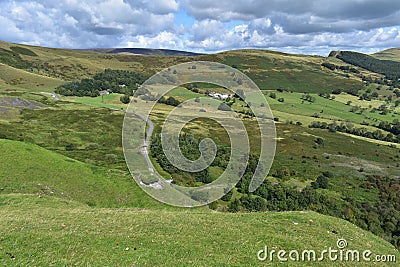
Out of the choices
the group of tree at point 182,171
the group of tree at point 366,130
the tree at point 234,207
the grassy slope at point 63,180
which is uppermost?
the grassy slope at point 63,180

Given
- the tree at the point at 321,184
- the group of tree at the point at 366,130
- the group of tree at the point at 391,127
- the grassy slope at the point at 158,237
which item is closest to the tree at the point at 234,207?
the grassy slope at the point at 158,237

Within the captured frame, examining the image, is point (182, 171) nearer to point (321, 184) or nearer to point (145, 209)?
point (145, 209)

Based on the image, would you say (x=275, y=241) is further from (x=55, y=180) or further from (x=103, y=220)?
(x=55, y=180)

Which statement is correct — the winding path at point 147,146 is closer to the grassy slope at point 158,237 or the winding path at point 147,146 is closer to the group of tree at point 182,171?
the group of tree at point 182,171

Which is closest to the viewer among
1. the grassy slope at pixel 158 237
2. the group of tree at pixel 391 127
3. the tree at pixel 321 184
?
the grassy slope at pixel 158 237

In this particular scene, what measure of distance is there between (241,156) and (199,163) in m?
33.6

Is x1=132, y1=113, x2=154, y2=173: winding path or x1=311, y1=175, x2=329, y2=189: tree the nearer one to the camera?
x1=132, y1=113, x2=154, y2=173: winding path

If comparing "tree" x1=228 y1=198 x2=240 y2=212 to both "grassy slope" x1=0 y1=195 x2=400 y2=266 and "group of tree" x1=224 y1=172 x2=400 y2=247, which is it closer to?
"group of tree" x1=224 y1=172 x2=400 y2=247

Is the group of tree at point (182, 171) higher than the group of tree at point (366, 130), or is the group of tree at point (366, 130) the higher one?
the group of tree at point (182, 171)

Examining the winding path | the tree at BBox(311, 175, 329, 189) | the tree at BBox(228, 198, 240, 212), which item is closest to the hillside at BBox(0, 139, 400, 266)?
the winding path

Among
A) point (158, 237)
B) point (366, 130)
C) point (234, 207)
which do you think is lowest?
point (366, 130)

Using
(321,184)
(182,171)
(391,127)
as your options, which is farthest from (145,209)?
(391,127)

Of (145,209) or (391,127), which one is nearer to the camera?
(145,209)

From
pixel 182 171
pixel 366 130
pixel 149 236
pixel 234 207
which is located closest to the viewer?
pixel 149 236
